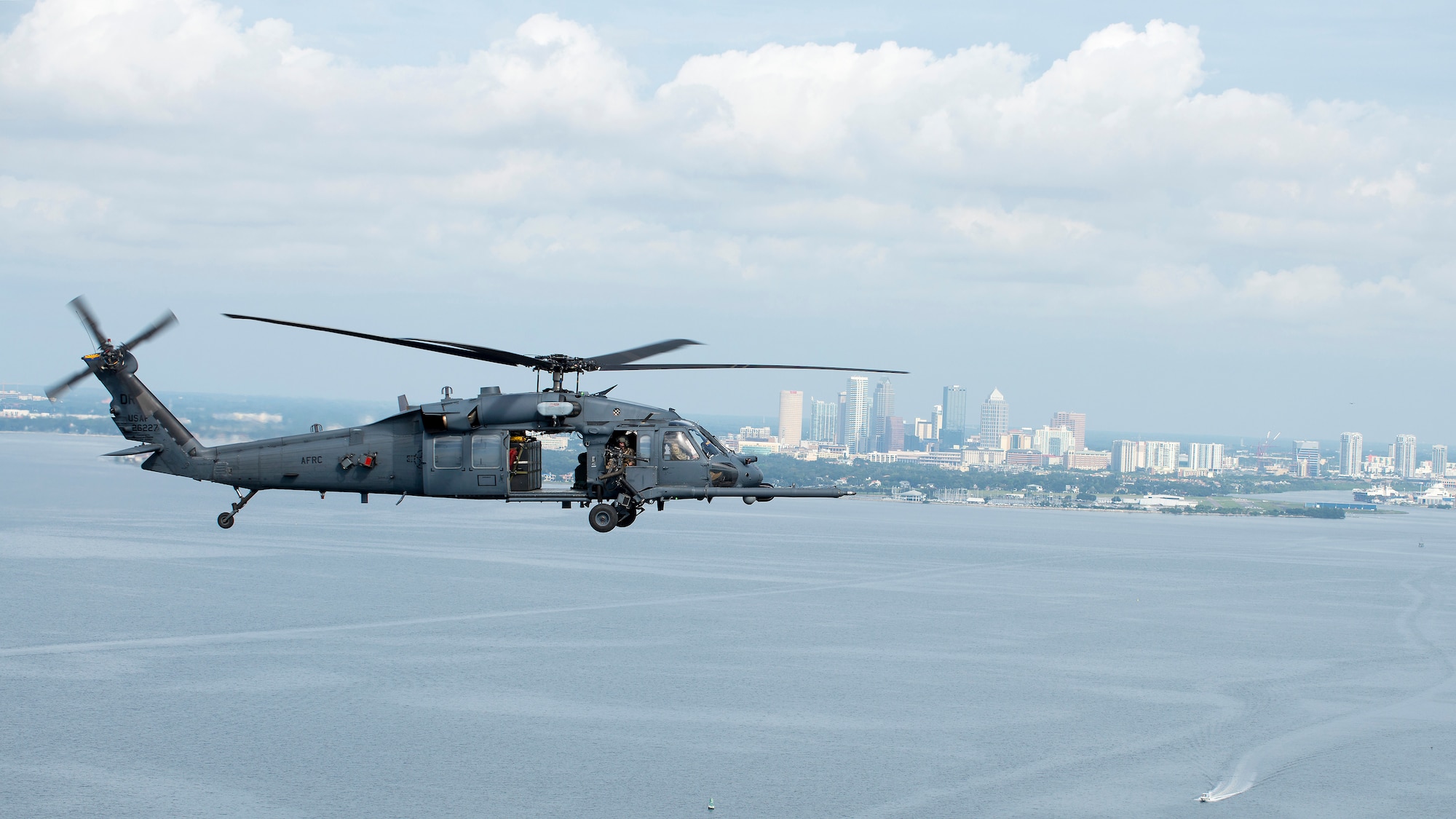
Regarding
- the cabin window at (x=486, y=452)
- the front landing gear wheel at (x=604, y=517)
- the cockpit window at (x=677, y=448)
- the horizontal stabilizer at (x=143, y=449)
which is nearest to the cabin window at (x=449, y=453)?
the cabin window at (x=486, y=452)

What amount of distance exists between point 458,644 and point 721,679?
33812 mm

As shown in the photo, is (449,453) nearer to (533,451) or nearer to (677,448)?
(533,451)

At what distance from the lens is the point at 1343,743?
11981cm

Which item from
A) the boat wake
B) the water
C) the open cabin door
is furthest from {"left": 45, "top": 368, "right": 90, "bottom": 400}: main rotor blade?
the boat wake

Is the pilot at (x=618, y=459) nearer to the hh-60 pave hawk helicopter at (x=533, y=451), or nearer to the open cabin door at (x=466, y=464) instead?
the hh-60 pave hawk helicopter at (x=533, y=451)

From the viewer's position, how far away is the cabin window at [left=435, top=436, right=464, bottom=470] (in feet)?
93.4

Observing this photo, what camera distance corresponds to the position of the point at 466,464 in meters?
28.4

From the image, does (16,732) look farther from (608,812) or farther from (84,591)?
(608,812)

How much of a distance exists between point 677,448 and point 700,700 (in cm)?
10528

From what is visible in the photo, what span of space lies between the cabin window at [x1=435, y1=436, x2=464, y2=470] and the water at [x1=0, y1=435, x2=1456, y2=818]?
3283 inches

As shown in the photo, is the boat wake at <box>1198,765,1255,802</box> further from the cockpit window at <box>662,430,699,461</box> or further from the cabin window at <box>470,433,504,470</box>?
the cabin window at <box>470,433,504,470</box>

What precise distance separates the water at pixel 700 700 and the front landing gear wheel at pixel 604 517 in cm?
8381

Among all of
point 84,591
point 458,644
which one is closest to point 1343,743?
point 458,644

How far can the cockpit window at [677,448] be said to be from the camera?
28.2 m
